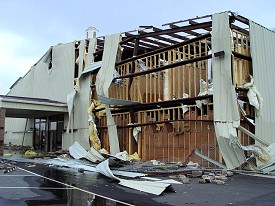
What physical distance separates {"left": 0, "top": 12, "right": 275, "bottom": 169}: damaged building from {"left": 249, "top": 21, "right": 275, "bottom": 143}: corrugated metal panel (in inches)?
1.8

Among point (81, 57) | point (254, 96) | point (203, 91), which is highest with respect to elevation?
point (81, 57)

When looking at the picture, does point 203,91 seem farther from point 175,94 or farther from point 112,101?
point 112,101

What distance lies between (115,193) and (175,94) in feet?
28.1

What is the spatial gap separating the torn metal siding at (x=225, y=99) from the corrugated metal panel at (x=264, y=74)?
1832mm

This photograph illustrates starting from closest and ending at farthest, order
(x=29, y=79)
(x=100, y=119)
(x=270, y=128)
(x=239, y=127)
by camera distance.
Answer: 1. (x=239, y=127)
2. (x=270, y=128)
3. (x=100, y=119)
4. (x=29, y=79)

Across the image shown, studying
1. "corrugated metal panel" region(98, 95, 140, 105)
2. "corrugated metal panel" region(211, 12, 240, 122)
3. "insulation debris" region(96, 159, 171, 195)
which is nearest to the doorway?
"corrugated metal panel" region(98, 95, 140, 105)

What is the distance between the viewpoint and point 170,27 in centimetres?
1734

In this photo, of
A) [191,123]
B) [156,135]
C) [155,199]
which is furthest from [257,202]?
[156,135]

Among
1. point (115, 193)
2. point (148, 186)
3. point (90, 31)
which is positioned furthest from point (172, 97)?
point (90, 31)

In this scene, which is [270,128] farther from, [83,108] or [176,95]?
[83,108]

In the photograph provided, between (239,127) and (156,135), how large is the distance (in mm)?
4980

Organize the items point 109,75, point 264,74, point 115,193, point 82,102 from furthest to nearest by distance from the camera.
Answer: point 82,102, point 109,75, point 264,74, point 115,193

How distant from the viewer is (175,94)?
54.7 feet

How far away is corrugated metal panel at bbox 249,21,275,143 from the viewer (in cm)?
1457
